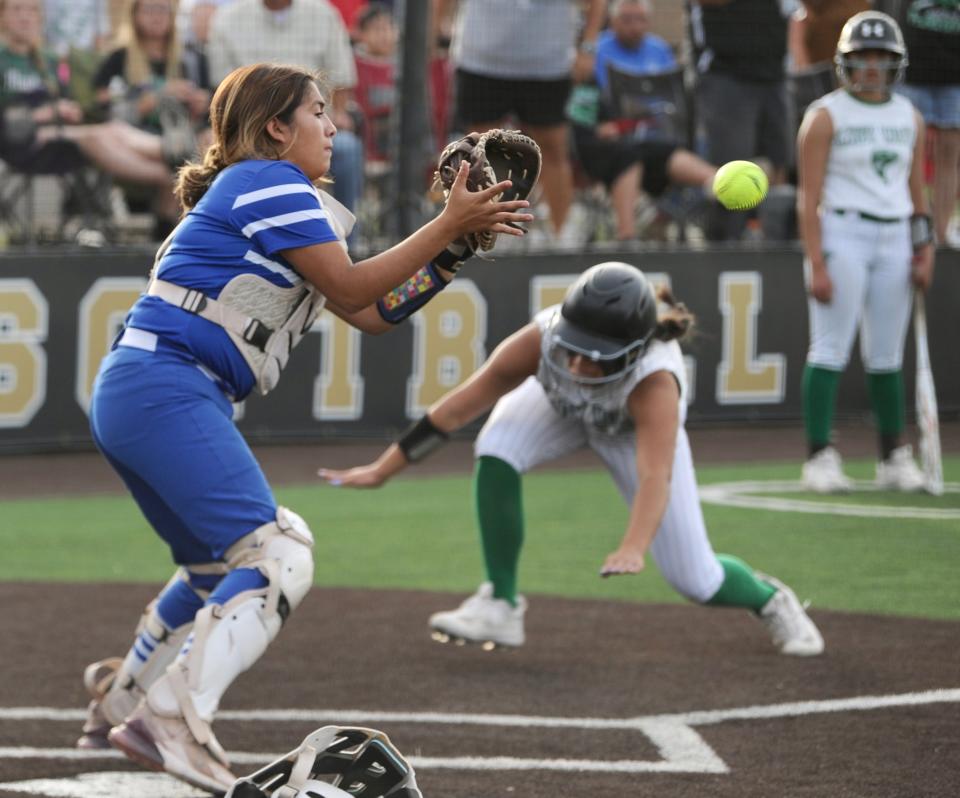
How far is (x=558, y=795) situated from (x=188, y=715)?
957 mm

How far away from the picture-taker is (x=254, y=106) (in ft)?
14.0

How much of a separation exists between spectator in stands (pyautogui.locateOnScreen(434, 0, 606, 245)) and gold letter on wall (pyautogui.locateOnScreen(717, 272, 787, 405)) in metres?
1.56

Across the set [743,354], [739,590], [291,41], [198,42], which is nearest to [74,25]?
[198,42]

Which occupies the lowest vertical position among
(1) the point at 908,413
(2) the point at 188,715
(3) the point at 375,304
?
(1) the point at 908,413

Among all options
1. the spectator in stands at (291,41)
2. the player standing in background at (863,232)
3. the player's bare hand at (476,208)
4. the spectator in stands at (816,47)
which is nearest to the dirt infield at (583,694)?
the player's bare hand at (476,208)

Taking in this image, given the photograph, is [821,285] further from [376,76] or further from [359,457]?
[376,76]

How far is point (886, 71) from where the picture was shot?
28.9ft

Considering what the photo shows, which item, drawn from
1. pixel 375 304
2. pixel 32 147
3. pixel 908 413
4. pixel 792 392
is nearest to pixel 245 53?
pixel 32 147

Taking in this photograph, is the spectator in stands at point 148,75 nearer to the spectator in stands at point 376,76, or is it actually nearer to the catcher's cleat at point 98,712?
the spectator in stands at point 376,76

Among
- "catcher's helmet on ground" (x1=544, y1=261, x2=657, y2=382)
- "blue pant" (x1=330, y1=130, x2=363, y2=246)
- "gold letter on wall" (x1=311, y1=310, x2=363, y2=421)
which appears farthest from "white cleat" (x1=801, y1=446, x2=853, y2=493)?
"catcher's helmet on ground" (x1=544, y1=261, x2=657, y2=382)

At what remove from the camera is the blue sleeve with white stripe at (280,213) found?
163 inches

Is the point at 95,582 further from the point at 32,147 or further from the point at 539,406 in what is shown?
the point at 32,147

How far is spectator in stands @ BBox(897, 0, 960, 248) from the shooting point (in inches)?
467

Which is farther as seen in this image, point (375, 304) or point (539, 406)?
point (539, 406)
